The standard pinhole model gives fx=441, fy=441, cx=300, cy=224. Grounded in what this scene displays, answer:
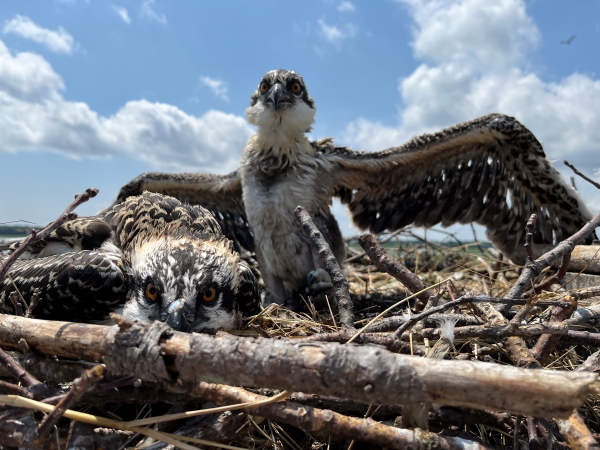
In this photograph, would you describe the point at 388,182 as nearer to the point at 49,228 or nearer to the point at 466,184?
the point at 466,184

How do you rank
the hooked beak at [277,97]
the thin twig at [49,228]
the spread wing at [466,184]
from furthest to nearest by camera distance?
the hooked beak at [277,97] → the spread wing at [466,184] → the thin twig at [49,228]

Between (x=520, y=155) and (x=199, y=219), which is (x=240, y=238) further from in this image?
(x=520, y=155)

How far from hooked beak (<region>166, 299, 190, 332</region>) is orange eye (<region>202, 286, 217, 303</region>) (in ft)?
0.64

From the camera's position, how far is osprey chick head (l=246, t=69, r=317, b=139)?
17.6ft

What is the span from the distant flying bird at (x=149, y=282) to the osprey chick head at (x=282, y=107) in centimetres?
268

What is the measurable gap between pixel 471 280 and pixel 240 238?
3.30 m

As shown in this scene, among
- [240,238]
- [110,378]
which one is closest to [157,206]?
[110,378]

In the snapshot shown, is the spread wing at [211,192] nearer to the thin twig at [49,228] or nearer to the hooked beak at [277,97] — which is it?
the hooked beak at [277,97]

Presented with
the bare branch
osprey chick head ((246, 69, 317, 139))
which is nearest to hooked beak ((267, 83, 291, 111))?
osprey chick head ((246, 69, 317, 139))

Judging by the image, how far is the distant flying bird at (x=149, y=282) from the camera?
250cm

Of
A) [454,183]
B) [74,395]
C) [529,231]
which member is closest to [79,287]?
[74,395]

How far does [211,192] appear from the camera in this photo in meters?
6.47

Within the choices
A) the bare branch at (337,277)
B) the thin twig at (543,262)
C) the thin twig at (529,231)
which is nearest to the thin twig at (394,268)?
the bare branch at (337,277)

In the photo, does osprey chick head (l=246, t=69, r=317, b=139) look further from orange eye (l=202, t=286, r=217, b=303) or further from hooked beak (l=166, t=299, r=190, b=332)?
hooked beak (l=166, t=299, r=190, b=332)
